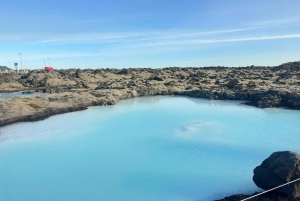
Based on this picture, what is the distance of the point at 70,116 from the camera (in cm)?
1723

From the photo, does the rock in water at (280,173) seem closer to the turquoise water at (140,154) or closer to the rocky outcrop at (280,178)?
the rocky outcrop at (280,178)

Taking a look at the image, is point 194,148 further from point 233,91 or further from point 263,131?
point 233,91

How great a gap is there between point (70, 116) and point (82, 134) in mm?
4895

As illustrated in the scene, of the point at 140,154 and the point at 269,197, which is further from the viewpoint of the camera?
the point at 140,154

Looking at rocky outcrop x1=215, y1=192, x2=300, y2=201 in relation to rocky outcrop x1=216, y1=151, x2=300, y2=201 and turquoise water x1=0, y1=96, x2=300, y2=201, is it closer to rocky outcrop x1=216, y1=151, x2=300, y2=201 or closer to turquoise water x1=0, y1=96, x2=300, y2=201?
rocky outcrop x1=216, y1=151, x2=300, y2=201

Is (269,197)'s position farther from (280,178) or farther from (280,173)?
(280,173)

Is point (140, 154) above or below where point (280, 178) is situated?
below

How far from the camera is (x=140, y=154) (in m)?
9.81

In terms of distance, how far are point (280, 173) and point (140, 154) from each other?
5.08 m

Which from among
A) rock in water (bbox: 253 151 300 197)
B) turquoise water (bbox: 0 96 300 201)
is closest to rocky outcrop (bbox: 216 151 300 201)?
rock in water (bbox: 253 151 300 197)

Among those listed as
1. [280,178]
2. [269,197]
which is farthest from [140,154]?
[280,178]

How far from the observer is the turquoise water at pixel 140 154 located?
716 cm

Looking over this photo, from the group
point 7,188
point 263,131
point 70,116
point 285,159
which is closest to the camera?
point 285,159

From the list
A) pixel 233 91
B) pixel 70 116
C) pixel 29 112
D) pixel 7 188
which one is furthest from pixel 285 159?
pixel 233 91
